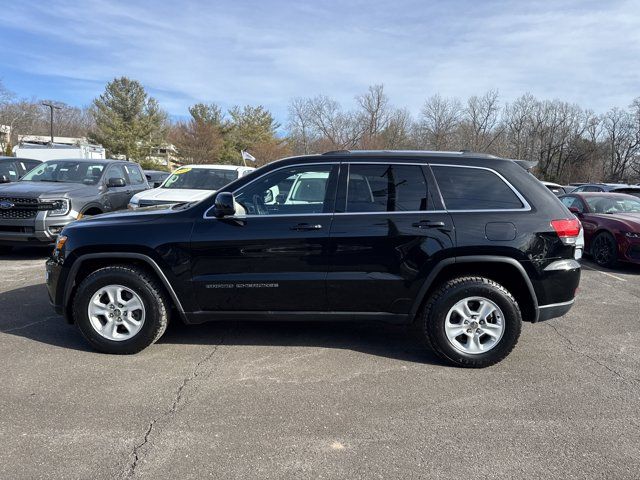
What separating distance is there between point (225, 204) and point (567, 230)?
2.88 m

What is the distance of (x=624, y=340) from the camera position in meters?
4.72

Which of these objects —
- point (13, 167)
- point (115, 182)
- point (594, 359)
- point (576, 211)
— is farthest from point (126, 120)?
point (594, 359)

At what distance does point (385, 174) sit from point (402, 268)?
2.76ft

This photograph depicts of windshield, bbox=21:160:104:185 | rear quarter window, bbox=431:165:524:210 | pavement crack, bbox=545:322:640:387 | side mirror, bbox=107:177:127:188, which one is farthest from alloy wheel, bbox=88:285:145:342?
windshield, bbox=21:160:104:185

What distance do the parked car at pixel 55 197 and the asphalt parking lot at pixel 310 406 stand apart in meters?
3.29

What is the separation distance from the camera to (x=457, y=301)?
3904mm

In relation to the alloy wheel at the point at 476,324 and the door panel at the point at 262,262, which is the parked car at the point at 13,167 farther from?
the alloy wheel at the point at 476,324

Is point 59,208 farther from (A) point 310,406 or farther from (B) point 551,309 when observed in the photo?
(B) point 551,309

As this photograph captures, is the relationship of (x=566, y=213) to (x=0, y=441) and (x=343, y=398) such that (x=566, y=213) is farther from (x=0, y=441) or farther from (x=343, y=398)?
(x=0, y=441)

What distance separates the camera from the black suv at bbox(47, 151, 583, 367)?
3877 millimetres

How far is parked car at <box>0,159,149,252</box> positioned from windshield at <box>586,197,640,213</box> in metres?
9.66

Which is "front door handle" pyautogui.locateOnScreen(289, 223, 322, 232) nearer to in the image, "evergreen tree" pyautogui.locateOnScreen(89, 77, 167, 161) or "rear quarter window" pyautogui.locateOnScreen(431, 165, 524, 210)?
"rear quarter window" pyautogui.locateOnScreen(431, 165, 524, 210)

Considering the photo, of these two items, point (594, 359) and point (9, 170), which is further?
point (9, 170)

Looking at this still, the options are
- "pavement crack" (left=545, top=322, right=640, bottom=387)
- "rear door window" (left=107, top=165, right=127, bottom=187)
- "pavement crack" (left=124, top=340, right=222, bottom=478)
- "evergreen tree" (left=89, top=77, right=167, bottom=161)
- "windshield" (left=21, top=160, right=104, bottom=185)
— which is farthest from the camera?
"evergreen tree" (left=89, top=77, right=167, bottom=161)
